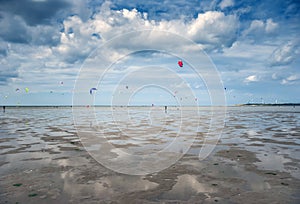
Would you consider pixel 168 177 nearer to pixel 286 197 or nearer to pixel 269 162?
pixel 286 197

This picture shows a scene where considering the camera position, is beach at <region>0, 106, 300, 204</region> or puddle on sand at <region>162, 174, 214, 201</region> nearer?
beach at <region>0, 106, 300, 204</region>

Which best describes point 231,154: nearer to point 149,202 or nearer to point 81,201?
point 149,202

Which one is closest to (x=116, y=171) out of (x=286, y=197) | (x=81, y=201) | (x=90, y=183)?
(x=90, y=183)

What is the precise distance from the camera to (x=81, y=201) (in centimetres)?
748

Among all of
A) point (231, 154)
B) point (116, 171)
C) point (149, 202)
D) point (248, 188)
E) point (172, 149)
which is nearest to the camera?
point (149, 202)

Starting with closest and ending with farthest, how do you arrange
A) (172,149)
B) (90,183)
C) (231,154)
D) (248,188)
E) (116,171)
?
1. (248,188)
2. (90,183)
3. (116,171)
4. (231,154)
5. (172,149)

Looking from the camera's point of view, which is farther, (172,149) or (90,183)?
(172,149)

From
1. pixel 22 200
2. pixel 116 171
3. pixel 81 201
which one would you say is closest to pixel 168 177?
pixel 116 171

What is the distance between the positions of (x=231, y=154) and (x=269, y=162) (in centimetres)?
244

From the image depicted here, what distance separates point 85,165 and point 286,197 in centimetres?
925

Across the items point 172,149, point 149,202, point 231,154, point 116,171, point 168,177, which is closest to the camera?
point 149,202

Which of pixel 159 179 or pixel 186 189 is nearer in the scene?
pixel 186 189

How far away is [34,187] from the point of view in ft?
28.5

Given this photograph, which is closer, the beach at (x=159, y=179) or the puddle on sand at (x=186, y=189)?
the beach at (x=159, y=179)
